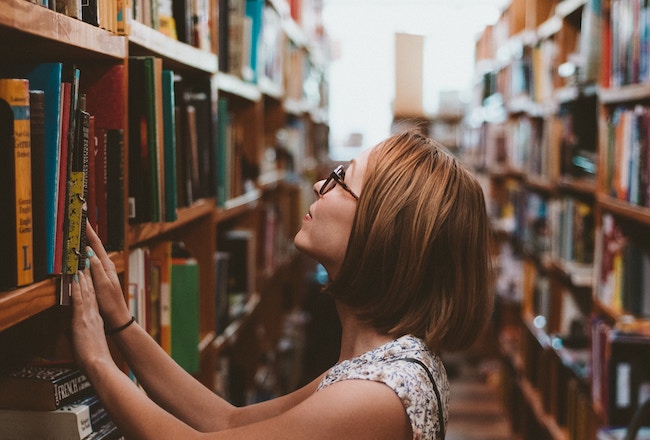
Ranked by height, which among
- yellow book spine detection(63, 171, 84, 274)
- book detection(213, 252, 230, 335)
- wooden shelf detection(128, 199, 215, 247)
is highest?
yellow book spine detection(63, 171, 84, 274)

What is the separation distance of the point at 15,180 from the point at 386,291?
619mm

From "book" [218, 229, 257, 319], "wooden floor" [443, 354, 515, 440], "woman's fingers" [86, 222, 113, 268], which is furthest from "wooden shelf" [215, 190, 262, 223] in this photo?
"wooden floor" [443, 354, 515, 440]

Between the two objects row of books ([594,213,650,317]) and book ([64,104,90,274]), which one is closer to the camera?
book ([64,104,90,274])

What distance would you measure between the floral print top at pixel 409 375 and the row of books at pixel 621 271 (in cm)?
136

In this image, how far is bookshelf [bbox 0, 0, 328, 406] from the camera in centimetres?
104

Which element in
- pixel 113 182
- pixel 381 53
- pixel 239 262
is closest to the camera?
pixel 113 182

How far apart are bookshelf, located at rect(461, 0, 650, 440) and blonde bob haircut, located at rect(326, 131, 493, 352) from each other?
3.54 feet

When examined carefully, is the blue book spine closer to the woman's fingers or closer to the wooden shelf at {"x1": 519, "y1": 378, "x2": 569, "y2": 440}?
the woman's fingers

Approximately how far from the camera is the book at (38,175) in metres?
0.94

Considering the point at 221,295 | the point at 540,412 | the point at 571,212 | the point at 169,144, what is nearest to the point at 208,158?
the point at 169,144

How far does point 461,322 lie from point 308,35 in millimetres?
4138

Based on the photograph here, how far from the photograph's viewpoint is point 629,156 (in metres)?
2.39

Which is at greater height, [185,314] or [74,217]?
[74,217]

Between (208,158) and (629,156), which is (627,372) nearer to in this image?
(629,156)
